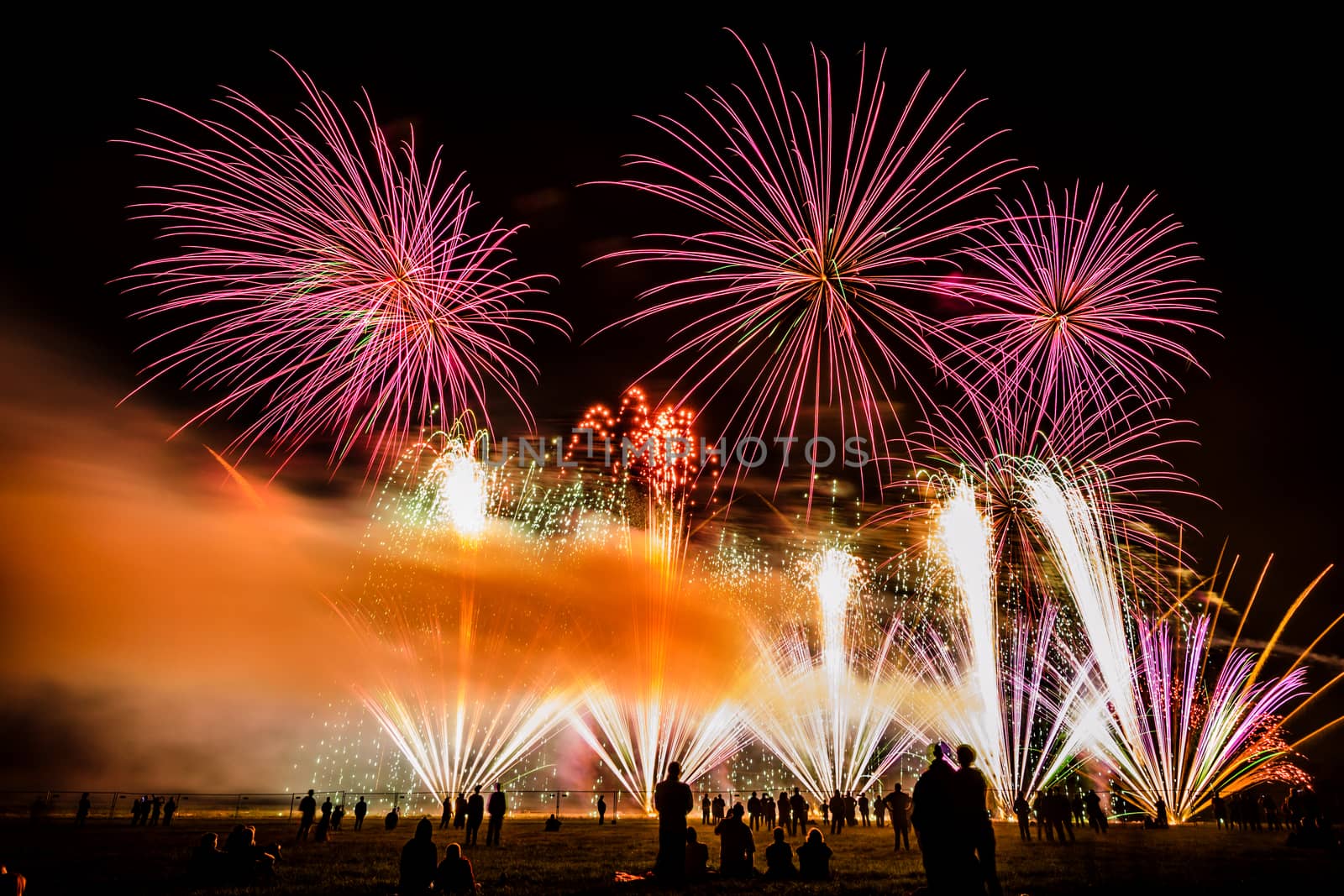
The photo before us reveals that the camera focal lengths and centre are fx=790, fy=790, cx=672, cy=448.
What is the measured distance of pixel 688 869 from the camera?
12789mm

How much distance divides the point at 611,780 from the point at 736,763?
59.5ft

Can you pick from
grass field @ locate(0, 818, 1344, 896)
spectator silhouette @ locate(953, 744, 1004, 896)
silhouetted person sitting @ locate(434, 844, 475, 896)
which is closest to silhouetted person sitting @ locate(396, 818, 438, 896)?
silhouetted person sitting @ locate(434, 844, 475, 896)

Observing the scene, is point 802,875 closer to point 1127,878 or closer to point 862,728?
point 1127,878

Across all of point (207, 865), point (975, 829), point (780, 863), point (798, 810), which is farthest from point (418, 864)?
point (798, 810)

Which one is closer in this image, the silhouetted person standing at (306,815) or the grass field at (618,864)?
the grass field at (618,864)

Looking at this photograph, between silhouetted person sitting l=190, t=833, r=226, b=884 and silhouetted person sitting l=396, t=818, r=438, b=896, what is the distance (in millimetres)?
2929

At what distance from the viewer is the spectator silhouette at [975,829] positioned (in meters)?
8.29

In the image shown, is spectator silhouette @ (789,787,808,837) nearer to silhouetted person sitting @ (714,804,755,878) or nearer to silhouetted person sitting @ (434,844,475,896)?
silhouetted person sitting @ (714,804,755,878)

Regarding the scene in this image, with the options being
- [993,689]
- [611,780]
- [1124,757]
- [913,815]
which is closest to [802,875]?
[913,815]

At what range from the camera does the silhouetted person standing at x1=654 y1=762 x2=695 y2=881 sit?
39.5 ft

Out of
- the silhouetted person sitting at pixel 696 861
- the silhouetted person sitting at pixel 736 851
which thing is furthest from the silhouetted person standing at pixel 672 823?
the silhouetted person sitting at pixel 736 851

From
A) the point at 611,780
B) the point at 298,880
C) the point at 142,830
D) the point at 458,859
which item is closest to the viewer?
→ the point at 458,859


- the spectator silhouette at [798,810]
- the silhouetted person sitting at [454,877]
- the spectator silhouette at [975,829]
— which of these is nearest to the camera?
the spectator silhouette at [975,829]

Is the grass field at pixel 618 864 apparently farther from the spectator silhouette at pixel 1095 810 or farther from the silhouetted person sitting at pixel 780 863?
the spectator silhouette at pixel 1095 810
